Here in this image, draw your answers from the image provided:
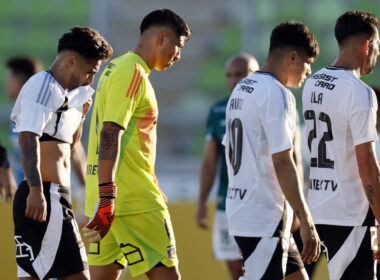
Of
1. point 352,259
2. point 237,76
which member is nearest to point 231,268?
point 237,76

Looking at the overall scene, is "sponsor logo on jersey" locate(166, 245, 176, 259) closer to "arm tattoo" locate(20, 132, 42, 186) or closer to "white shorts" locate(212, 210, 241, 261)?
"arm tattoo" locate(20, 132, 42, 186)

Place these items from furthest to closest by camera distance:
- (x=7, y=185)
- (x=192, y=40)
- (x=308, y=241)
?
(x=192, y=40), (x=7, y=185), (x=308, y=241)

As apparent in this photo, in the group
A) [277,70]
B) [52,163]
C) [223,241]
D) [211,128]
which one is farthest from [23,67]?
[277,70]

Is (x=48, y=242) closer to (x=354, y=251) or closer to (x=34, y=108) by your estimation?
(x=34, y=108)

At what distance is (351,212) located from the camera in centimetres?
462

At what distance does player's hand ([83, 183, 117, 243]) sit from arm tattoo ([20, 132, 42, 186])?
1.15ft

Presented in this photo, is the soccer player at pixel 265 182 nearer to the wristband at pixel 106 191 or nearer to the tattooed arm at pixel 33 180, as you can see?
the wristband at pixel 106 191

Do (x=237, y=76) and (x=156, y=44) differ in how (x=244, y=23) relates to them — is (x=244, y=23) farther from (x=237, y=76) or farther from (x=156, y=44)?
(x=156, y=44)

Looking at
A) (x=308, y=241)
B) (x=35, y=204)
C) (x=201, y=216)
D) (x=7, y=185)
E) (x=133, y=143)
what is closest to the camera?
(x=308, y=241)

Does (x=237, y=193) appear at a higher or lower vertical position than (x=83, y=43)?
lower

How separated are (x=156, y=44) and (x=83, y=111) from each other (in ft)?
2.09

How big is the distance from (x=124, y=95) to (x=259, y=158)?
87 centimetres

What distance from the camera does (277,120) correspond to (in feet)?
14.0

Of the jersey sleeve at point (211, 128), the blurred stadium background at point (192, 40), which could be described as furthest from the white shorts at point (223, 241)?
the blurred stadium background at point (192, 40)
